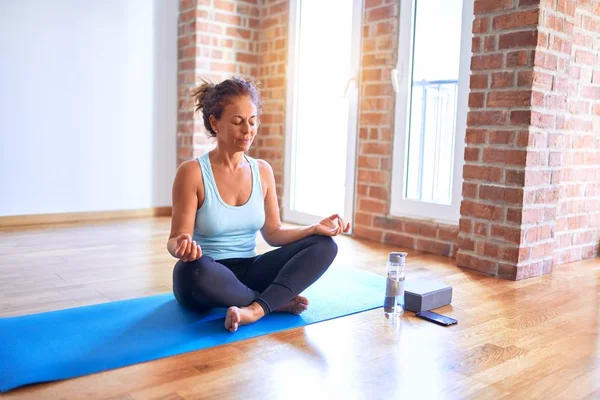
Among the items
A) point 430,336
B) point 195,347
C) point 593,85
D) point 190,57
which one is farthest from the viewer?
point 190,57

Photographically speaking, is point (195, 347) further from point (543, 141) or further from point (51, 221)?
point (51, 221)

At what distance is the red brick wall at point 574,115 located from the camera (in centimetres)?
273

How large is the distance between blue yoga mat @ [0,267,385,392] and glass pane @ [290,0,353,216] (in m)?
1.75

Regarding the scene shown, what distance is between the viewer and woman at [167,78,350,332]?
6.29 feet

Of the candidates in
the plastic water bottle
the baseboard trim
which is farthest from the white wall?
the plastic water bottle

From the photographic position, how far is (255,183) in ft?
7.05

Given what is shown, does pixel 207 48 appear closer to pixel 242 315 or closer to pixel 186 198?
pixel 186 198

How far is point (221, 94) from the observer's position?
2.00m

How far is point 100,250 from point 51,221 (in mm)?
1020

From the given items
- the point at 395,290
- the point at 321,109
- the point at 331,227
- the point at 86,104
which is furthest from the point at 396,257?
the point at 86,104

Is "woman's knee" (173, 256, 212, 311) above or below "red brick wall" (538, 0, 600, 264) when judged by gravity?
below

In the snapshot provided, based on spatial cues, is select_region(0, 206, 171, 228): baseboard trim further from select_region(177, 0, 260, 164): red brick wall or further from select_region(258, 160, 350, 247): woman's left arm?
select_region(258, 160, 350, 247): woman's left arm

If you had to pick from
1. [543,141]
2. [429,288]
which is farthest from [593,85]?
[429,288]

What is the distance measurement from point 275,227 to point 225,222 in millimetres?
246
